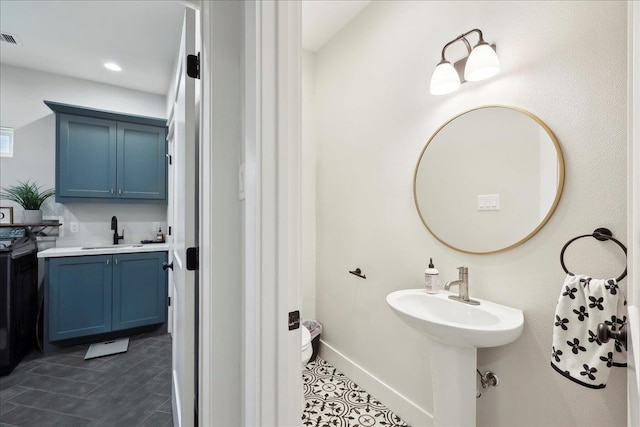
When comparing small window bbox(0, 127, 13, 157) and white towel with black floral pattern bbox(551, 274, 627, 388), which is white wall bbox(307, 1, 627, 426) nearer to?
white towel with black floral pattern bbox(551, 274, 627, 388)

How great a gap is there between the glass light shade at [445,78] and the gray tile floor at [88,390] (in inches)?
98.2

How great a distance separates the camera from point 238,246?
0.92 meters

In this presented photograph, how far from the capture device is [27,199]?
2857mm

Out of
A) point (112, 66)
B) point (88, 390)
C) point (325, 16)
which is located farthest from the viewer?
point (112, 66)

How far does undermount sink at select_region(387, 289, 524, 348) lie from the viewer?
1171 millimetres

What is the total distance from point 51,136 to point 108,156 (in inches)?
26.1

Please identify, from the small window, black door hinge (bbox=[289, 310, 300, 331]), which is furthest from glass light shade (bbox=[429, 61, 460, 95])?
the small window

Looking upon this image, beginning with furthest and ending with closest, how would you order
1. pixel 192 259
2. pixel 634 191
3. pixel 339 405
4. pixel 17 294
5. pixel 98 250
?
1. pixel 98 250
2. pixel 17 294
3. pixel 339 405
4. pixel 192 259
5. pixel 634 191

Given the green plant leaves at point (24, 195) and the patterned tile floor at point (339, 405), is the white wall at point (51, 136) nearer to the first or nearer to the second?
the green plant leaves at point (24, 195)

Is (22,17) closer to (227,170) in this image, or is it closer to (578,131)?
(227,170)

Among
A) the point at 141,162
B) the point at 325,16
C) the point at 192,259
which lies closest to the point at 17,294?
the point at 141,162

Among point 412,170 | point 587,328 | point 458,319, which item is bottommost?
point 458,319

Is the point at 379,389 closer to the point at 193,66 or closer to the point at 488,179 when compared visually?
the point at 488,179

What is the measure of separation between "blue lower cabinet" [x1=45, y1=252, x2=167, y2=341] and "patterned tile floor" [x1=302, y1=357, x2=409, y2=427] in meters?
1.86
